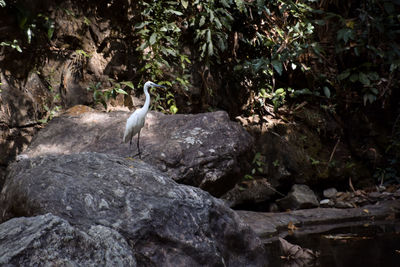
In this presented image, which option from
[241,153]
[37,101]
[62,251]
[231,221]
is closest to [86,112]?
[37,101]

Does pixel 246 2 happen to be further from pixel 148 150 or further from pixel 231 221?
pixel 231 221

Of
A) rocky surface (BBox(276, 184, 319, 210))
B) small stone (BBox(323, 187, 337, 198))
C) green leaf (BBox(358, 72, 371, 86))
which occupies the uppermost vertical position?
green leaf (BBox(358, 72, 371, 86))

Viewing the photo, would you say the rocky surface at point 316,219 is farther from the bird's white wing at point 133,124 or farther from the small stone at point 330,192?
the bird's white wing at point 133,124

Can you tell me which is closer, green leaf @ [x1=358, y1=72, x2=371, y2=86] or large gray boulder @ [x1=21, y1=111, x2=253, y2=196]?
large gray boulder @ [x1=21, y1=111, x2=253, y2=196]

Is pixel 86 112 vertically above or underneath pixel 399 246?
above

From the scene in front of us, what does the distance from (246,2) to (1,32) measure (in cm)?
397

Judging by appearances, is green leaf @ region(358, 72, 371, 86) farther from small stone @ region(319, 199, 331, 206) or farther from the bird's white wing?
the bird's white wing

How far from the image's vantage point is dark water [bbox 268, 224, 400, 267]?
2.88m

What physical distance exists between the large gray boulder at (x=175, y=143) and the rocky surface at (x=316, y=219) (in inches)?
27.5

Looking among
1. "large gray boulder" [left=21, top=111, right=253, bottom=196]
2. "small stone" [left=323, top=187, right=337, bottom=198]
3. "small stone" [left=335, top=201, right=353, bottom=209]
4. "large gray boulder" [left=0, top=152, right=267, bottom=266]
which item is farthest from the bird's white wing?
"small stone" [left=323, top=187, right=337, bottom=198]

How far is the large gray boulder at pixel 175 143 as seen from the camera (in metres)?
4.11

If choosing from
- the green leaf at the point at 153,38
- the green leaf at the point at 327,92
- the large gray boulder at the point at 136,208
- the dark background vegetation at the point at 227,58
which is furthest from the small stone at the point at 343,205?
the green leaf at the point at 153,38

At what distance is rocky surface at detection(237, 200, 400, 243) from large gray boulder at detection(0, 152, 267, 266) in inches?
61.6

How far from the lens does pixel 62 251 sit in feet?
5.71
